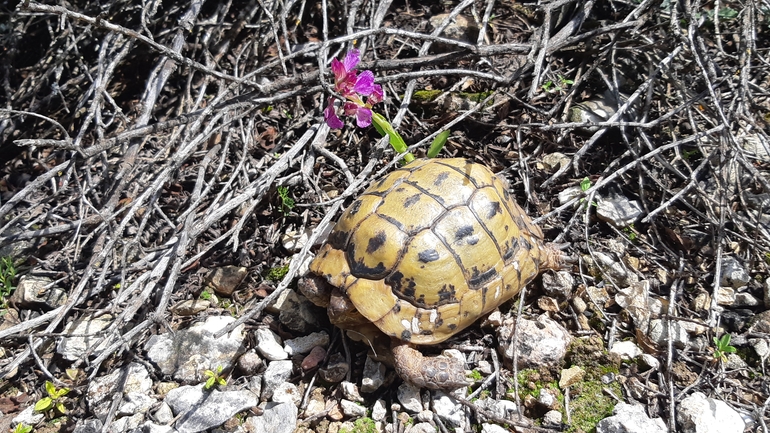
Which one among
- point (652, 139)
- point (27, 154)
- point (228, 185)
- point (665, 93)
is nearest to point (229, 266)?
point (228, 185)

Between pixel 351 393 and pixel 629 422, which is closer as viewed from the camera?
pixel 629 422

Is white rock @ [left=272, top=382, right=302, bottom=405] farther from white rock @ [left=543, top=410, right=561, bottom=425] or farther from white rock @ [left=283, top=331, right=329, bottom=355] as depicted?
white rock @ [left=543, top=410, right=561, bottom=425]

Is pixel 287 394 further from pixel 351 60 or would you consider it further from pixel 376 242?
pixel 351 60

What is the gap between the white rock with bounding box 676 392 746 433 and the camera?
6.48ft

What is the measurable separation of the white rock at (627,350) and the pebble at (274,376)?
148cm

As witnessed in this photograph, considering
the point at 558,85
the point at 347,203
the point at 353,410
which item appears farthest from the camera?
the point at 558,85

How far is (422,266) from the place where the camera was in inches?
83.6

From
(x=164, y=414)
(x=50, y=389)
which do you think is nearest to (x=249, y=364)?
(x=164, y=414)

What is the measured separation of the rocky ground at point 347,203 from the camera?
2188 mm

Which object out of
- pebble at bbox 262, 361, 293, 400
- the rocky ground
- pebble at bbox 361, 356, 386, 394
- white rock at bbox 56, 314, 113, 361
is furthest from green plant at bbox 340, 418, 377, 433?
white rock at bbox 56, 314, 113, 361

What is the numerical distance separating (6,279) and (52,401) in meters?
0.77

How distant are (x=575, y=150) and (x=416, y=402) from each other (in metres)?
1.66

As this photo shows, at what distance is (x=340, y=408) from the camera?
2.23m

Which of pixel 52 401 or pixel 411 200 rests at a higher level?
pixel 411 200
